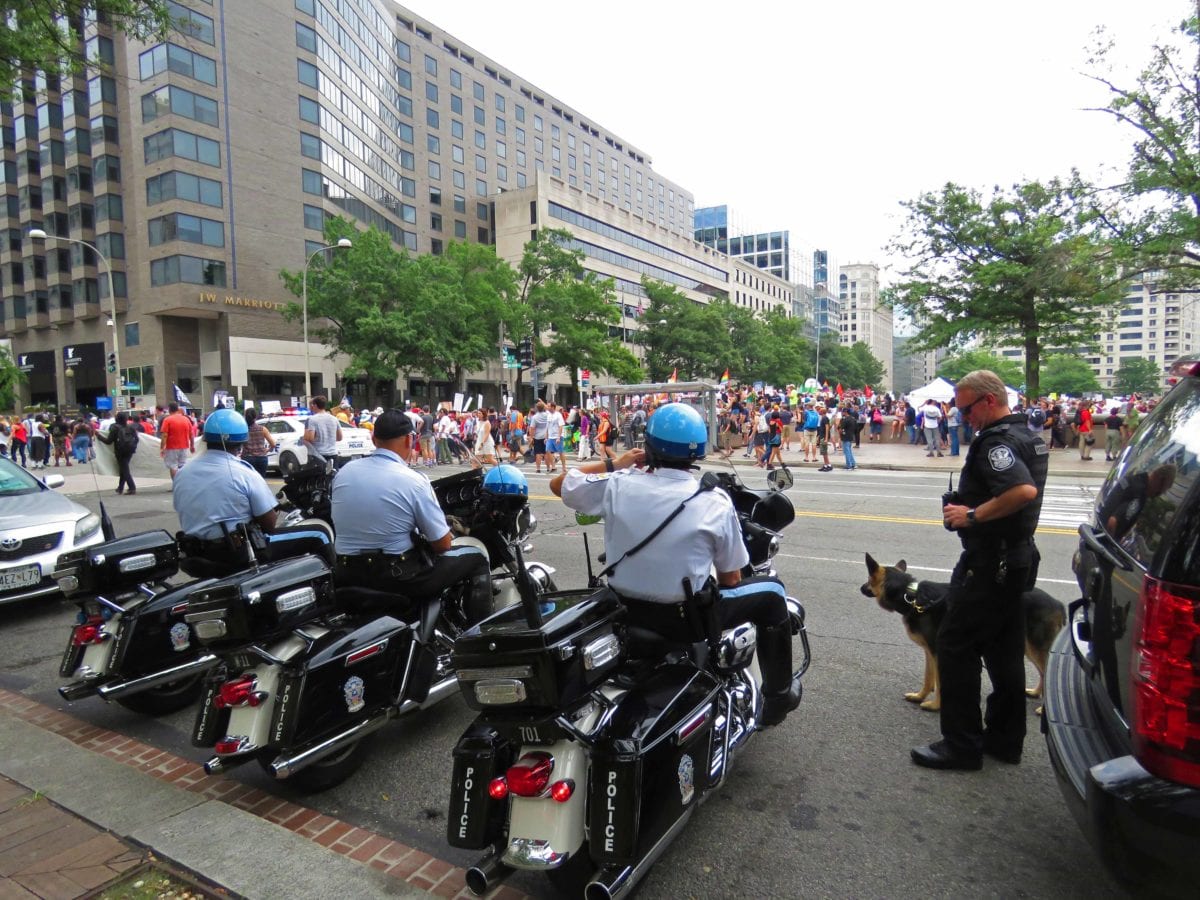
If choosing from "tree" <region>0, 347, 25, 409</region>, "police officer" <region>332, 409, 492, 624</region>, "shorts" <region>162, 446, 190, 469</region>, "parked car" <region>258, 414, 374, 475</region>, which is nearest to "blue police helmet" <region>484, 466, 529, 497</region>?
"police officer" <region>332, 409, 492, 624</region>

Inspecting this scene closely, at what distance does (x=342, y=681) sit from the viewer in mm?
3502

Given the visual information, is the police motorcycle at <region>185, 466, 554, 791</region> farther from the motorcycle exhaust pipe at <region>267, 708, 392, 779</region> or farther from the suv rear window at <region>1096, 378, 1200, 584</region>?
the suv rear window at <region>1096, 378, 1200, 584</region>

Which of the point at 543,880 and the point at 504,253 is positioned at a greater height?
the point at 504,253

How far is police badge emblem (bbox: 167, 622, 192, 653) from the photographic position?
4.43 meters

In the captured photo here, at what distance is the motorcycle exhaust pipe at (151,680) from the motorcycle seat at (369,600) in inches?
40.1

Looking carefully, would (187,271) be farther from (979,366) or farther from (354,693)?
(979,366)

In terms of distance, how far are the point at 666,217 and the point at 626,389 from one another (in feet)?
283

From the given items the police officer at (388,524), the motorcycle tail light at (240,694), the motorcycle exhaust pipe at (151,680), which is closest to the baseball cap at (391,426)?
the police officer at (388,524)

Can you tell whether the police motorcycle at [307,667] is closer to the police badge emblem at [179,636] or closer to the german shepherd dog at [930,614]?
the police badge emblem at [179,636]

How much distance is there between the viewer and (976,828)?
3145 mm

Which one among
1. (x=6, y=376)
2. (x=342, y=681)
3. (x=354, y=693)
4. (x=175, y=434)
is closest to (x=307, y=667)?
(x=342, y=681)

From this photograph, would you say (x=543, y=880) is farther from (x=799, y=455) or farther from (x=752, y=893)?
(x=799, y=455)

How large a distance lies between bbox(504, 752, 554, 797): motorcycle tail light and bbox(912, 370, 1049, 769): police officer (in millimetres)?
2170

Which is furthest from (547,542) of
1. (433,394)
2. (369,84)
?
(369,84)
